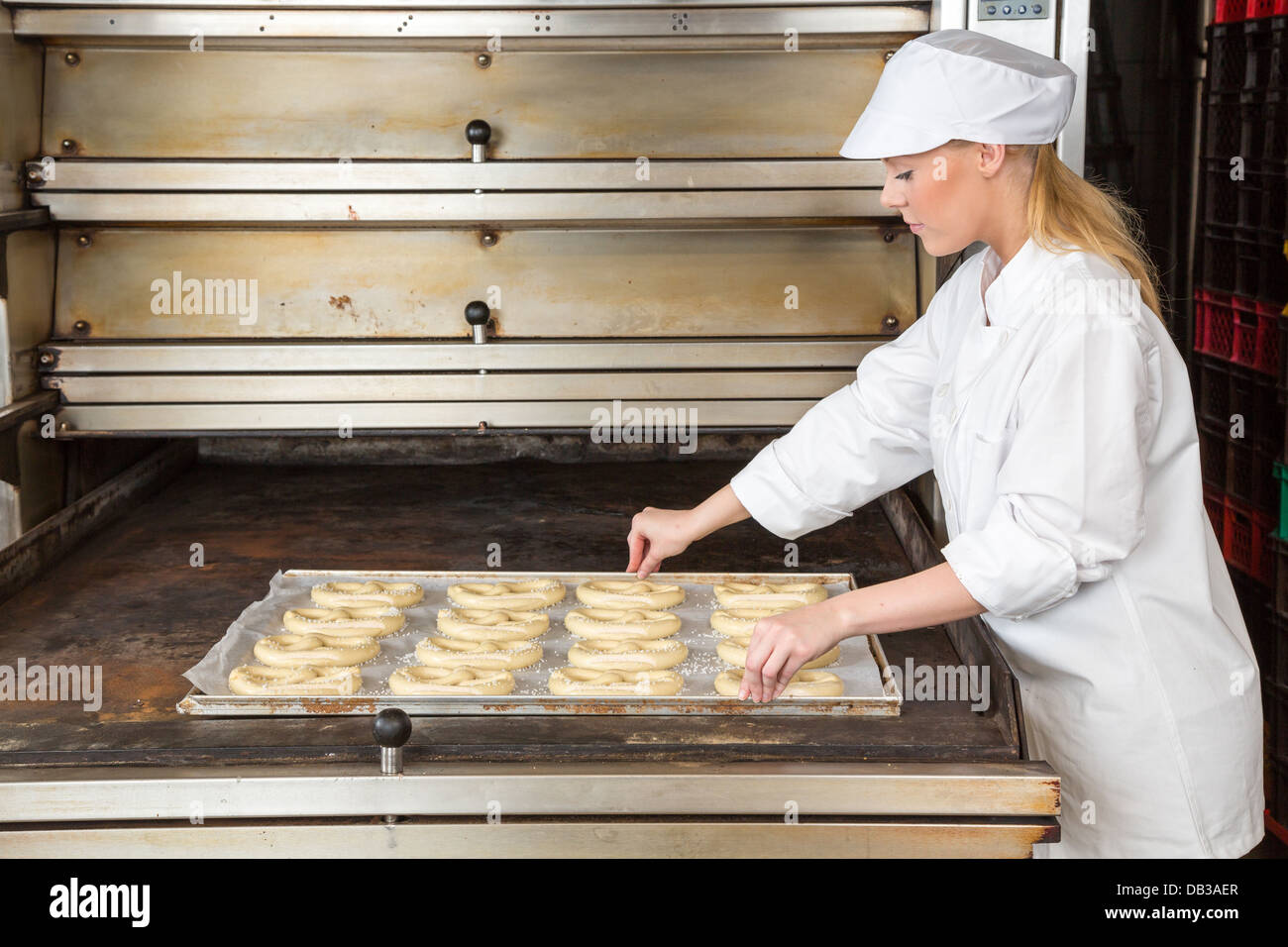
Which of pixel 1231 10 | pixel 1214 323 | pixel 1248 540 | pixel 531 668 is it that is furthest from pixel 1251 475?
pixel 531 668

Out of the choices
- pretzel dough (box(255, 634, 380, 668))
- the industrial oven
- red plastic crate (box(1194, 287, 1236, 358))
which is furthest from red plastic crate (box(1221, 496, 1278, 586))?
pretzel dough (box(255, 634, 380, 668))

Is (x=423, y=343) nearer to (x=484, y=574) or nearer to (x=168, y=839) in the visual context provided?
(x=484, y=574)

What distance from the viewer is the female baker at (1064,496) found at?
1546mm

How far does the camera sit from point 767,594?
216cm

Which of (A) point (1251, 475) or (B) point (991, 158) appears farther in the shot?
(A) point (1251, 475)

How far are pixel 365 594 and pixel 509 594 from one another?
249 mm

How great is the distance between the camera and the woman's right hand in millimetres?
2082

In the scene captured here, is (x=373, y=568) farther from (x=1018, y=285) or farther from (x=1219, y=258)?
(x=1219, y=258)

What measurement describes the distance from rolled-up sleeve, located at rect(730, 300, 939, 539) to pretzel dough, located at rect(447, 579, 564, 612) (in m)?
0.37

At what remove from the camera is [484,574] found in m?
2.31

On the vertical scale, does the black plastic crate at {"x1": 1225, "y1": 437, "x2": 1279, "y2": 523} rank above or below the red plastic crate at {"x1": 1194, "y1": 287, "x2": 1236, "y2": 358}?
below

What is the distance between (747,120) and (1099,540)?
1446mm

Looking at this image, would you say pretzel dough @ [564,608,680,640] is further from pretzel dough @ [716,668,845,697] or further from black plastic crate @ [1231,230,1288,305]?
black plastic crate @ [1231,230,1288,305]
